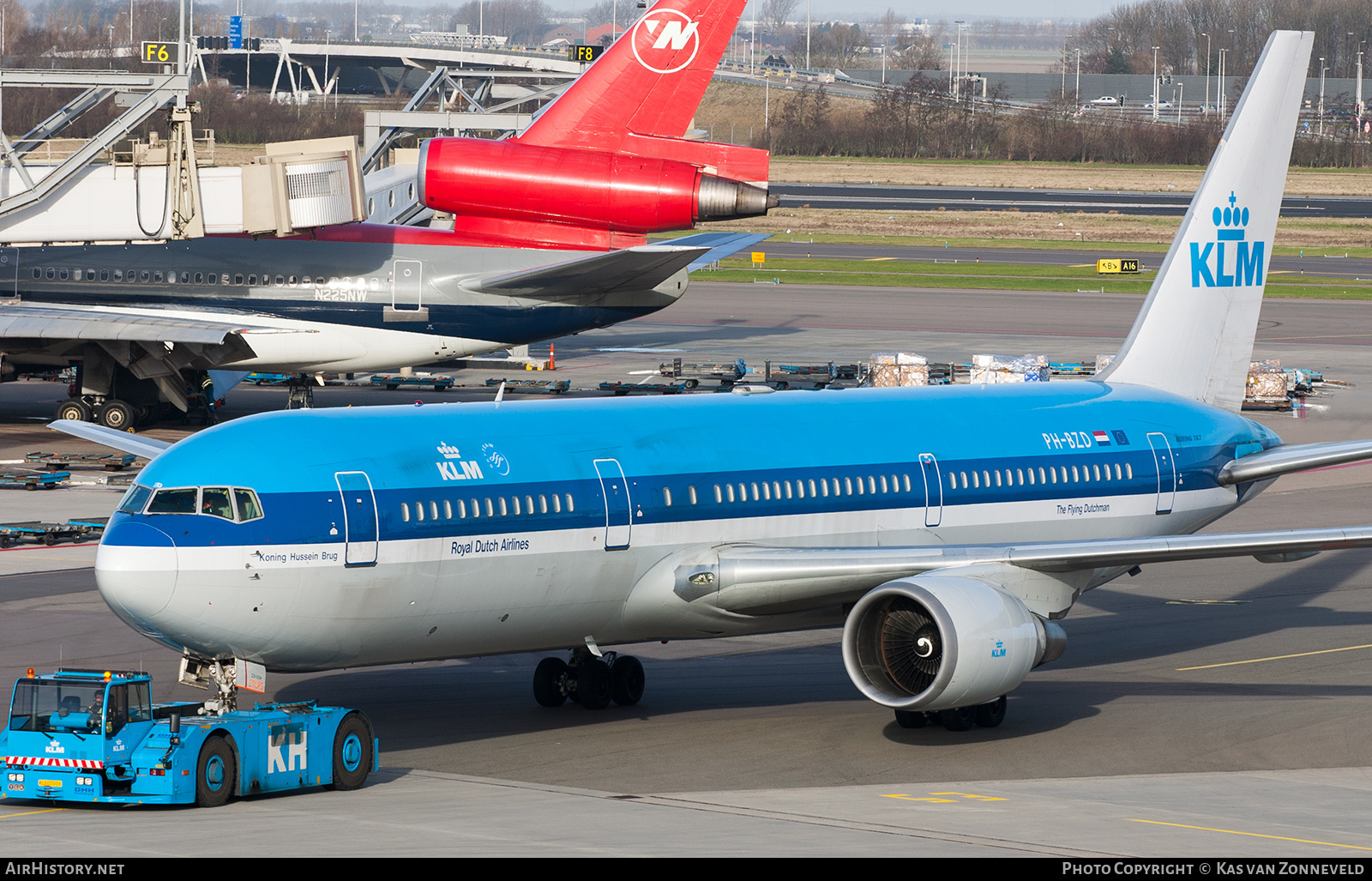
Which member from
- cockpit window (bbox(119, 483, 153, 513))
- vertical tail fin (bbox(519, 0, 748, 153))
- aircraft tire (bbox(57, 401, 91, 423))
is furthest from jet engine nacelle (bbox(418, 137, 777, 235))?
cockpit window (bbox(119, 483, 153, 513))

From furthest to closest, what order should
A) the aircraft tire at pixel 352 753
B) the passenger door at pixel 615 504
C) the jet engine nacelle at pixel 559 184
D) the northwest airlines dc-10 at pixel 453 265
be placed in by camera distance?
the northwest airlines dc-10 at pixel 453 265
the jet engine nacelle at pixel 559 184
the passenger door at pixel 615 504
the aircraft tire at pixel 352 753

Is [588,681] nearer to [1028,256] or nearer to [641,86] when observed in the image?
[641,86]

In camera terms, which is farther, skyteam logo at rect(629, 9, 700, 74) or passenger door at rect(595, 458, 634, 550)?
skyteam logo at rect(629, 9, 700, 74)

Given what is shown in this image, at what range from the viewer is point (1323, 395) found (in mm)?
59344

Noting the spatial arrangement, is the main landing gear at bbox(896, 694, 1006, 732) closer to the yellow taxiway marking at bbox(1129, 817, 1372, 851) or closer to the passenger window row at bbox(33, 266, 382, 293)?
the yellow taxiway marking at bbox(1129, 817, 1372, 851)

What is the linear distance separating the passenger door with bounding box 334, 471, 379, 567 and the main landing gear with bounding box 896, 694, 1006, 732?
25.1ft

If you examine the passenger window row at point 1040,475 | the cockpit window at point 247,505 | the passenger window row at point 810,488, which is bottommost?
the passenger window row at point 1040,475

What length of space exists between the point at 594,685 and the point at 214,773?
760cm

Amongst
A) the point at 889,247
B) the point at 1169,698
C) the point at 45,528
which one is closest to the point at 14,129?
the point at 889,247

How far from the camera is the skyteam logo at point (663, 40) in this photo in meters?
49.0

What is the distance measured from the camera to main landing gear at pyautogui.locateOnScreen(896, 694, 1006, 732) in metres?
23.8

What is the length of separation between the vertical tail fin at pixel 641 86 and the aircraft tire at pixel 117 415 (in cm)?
1344

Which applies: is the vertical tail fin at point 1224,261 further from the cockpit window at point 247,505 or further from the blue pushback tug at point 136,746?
the blue pushback tug at point 136,746

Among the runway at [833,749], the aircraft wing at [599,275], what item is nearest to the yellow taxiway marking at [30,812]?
the runway at [833,749]
